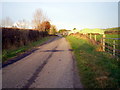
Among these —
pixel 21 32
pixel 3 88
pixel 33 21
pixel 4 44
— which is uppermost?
pixel 33 21

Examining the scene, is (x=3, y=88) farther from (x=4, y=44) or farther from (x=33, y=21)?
(x=33, y=21)

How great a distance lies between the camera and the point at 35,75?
5332mm

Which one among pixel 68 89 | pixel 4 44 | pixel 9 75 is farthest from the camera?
pixel 4 44

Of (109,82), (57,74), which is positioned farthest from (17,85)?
(109,82)

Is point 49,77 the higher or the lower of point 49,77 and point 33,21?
the lower

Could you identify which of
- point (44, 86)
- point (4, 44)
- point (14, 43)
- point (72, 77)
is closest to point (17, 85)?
point (44, 86)

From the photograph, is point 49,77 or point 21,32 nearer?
point 49,77

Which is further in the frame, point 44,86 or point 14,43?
point 14,43

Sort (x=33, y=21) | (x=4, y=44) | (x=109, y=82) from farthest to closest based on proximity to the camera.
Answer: (x=33, y=21), (x=4, y=44), (x=109, y=82)

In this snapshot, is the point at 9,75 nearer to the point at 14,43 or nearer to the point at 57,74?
the point at 57,74

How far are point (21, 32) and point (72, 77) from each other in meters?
13.7

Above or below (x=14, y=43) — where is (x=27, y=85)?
below

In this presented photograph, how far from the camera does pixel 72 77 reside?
5.04m

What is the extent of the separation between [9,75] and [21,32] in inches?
488
